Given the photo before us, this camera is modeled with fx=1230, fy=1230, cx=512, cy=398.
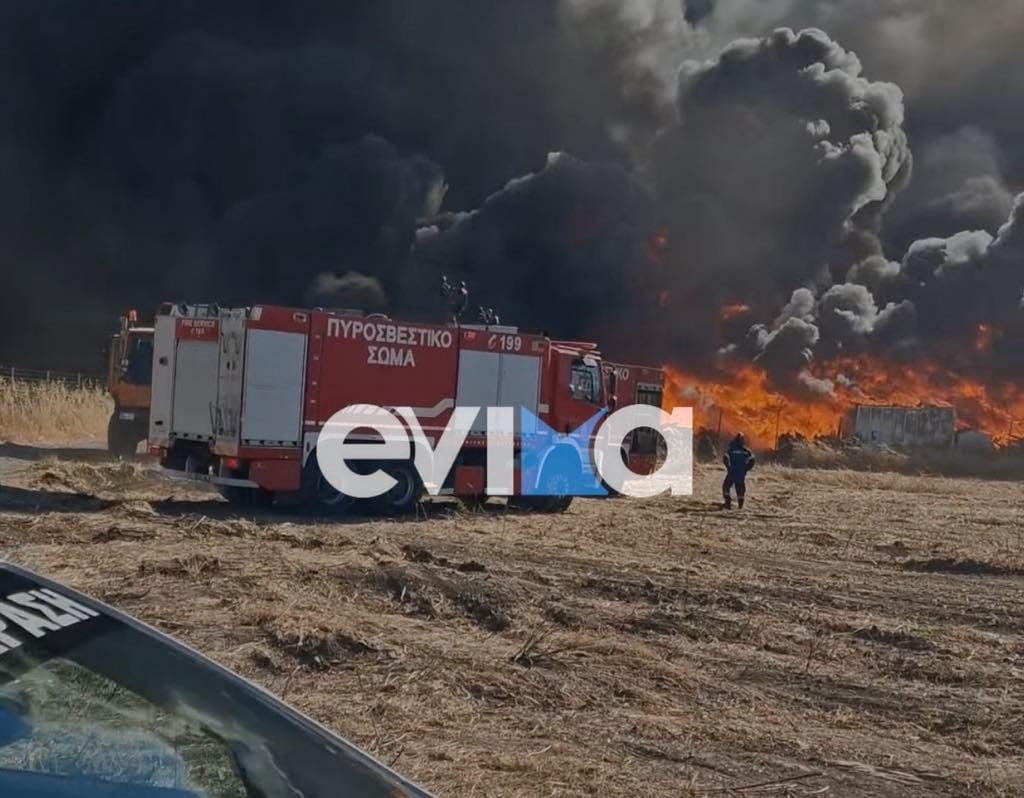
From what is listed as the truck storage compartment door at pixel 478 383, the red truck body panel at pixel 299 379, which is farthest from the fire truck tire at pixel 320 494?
the truck storage compartment door at pixel 478 383

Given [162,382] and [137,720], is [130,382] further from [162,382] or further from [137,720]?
[137,720]

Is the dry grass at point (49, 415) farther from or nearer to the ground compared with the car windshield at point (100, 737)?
farther from the ground

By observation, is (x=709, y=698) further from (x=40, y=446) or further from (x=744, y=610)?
(x=40, y=446)

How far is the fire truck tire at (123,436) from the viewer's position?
21.6m

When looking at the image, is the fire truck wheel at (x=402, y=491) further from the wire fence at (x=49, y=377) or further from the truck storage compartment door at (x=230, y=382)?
the wire fence at (x=49, y=377)

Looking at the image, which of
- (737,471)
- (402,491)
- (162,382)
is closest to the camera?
(162,382)

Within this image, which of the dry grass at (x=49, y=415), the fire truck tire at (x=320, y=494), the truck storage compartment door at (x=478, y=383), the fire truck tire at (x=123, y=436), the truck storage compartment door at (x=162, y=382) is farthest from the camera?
the dry grass at (x=49, y=415)

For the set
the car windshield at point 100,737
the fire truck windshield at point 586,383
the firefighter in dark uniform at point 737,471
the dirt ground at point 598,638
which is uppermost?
the fire truck windshield at point 586,383

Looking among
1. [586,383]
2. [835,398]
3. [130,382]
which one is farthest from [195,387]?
[835,398]

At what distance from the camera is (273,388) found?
1492 centimetres

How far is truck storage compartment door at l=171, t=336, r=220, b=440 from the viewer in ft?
50.3

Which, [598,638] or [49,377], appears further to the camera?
[49,377]

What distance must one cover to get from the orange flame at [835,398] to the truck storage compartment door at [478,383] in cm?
2136

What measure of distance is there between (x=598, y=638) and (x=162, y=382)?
9.86 m
